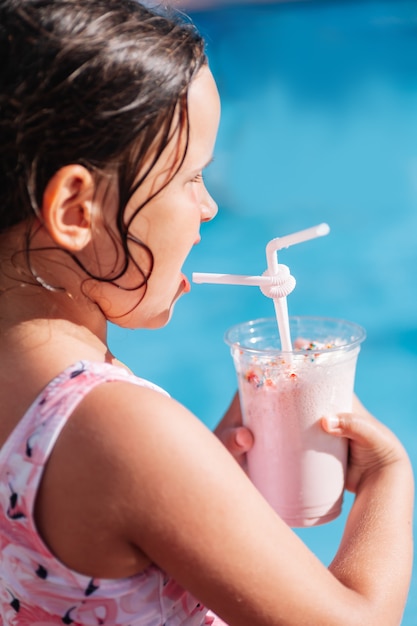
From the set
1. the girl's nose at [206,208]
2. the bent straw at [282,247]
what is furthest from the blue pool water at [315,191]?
the girl's nose at [206,208]

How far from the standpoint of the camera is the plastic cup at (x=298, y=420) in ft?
4.15

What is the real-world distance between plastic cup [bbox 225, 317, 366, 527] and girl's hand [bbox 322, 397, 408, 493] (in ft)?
0.06

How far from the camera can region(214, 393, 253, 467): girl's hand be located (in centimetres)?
133

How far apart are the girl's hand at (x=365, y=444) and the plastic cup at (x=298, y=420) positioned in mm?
18

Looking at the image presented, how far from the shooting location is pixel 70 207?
3.13 ft

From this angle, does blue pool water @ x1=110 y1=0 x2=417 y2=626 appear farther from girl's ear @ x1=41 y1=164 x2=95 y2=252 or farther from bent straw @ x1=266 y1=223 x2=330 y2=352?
girl's ear @ x1=41 y1=164 x2=95 y2=252

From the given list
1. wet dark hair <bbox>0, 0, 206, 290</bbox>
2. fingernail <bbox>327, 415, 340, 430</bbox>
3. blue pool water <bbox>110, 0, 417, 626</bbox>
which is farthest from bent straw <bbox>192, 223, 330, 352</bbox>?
blue pool water <bbox>110, 0, 417, 626</bbox>

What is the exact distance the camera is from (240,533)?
87 cm

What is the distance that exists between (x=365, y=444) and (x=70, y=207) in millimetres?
590

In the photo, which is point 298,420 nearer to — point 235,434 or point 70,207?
point 235,434

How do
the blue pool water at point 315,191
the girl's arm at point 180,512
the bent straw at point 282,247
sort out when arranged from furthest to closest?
the blue pool water at point 315,191
the bent straw at point 282,247
the girl's arm at point 180,512

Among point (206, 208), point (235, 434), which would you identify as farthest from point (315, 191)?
point (206, 208)

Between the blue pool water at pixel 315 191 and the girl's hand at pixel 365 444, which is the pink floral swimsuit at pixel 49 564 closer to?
the girl's hand at pixel 365 444

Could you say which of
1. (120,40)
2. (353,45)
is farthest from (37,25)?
(353,45)
